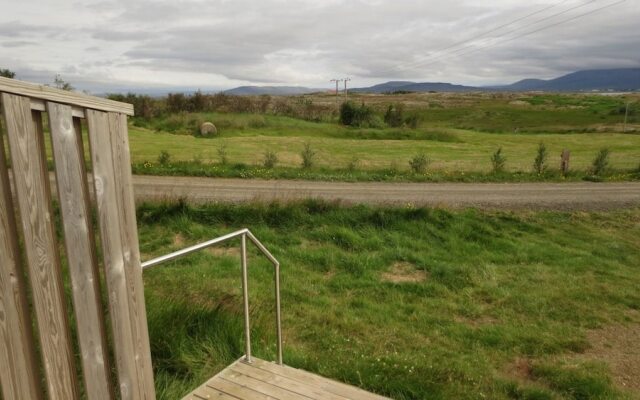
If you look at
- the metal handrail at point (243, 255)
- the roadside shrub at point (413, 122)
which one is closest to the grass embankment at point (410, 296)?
the metal handrail at point (243, 255)

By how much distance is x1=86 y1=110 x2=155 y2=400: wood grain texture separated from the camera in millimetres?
2160

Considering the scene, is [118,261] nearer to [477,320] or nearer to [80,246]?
[80,246]

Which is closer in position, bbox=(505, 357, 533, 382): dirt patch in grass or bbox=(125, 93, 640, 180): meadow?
bbox=(505, 357, 533, 382): dirt patch in grass

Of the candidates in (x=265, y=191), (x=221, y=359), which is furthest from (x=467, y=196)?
(x=221, y=359)

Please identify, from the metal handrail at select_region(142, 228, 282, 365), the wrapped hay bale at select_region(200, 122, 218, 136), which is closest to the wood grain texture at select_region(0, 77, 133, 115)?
the metal handrail at select_region(142, 228, 282, 365)

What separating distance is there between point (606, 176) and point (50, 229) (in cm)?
2086

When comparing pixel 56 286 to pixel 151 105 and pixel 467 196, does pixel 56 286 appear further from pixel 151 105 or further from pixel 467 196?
pixel 151 105

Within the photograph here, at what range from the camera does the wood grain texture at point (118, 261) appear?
2.16 metres

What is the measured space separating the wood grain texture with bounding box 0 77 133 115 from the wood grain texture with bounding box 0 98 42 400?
20 cm

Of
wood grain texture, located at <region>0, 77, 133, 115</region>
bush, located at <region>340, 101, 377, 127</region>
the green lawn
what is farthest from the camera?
bush, located at <region>340, 101, 377, 127</region>

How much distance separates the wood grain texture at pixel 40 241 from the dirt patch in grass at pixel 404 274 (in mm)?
6778

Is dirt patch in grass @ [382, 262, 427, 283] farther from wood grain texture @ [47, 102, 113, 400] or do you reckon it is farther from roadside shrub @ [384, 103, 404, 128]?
roadside shrub @ [384, 103, 404, 128]

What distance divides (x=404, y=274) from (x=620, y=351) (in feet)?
11.4

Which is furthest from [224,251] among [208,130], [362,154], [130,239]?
[208,130]
